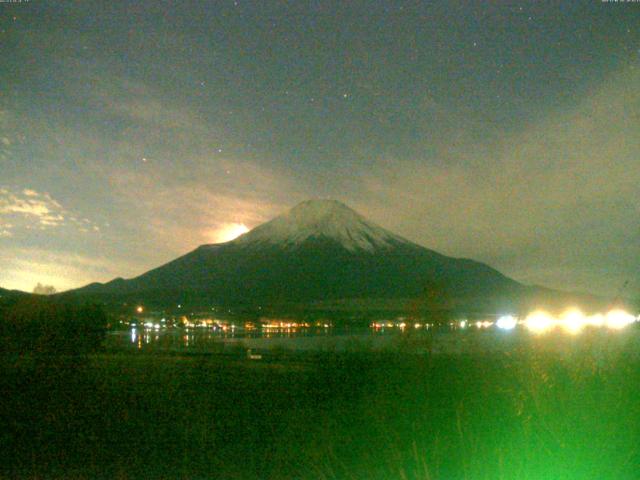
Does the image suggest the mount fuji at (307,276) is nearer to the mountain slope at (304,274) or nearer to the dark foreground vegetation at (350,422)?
the mountain slope at (304,274)

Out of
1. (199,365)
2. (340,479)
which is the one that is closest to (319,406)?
(340,479)

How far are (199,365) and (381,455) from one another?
1698 centimetres

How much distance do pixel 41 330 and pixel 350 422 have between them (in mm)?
16853

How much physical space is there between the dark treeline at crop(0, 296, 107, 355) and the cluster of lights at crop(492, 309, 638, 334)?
51.8 ft

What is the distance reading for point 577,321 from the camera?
777 inches

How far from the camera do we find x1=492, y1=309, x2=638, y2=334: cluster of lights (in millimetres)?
11938

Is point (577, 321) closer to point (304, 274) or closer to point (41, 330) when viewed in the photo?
point (41, 330)

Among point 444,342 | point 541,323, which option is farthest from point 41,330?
point 444,342

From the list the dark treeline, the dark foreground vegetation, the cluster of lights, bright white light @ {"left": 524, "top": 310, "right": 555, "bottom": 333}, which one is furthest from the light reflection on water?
the dark treeline

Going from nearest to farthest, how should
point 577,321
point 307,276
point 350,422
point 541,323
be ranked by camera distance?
point 350,422 → point 577,321 → point 541,323 → point 307,276

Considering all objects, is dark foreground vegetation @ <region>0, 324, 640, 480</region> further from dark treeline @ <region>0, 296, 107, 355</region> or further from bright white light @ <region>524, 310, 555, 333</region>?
dark treeline @ <region>0, 296, 107, 355</region>

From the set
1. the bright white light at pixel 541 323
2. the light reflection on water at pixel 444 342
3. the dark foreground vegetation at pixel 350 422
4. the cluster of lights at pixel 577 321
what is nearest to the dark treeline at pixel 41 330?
the dark foreground vegetation at pixel 350 422

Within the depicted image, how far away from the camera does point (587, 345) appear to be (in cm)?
930

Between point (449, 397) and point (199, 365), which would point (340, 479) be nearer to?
point (449, 397)
